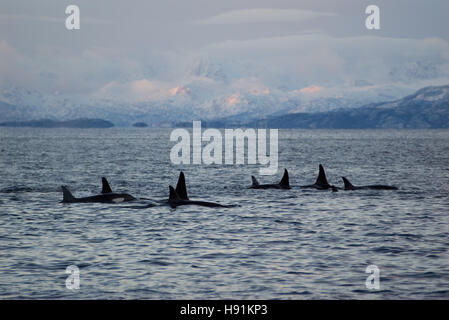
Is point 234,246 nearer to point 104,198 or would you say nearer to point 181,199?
point 181,199

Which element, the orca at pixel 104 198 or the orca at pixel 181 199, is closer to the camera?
the orca at pixel 181 199

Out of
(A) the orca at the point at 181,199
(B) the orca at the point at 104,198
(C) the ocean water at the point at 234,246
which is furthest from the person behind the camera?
(B) the orca at the point at 104,198

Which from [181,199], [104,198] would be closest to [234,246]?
[181,199]

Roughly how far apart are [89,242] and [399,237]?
1255 centimetres

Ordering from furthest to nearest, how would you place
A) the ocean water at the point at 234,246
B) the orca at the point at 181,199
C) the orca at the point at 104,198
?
the orca at the point at 104,198 → the orca at the point at 181,199 → the ocean water at the point at 234,246

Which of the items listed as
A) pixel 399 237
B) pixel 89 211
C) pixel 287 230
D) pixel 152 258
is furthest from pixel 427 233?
pixel 89 211

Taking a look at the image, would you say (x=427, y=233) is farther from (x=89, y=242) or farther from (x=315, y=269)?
(x=89, y=242)

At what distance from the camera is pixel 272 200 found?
132 feet

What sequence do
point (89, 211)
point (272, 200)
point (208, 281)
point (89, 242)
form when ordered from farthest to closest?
point (272, 200), point (89, 211), point (89, 242), point (208, 281)

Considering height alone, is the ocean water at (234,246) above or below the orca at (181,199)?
below

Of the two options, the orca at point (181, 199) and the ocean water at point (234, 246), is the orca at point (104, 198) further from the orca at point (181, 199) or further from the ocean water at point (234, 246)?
the orca at point (181, 199)

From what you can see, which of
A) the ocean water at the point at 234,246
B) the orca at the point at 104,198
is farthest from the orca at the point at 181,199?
the orca at the point at 104,198

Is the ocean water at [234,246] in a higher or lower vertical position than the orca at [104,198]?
lower
